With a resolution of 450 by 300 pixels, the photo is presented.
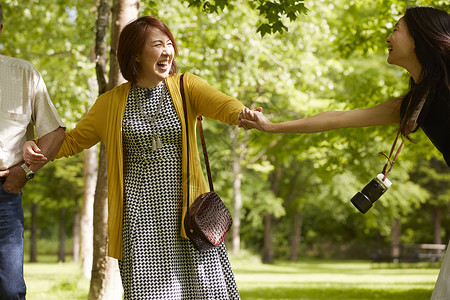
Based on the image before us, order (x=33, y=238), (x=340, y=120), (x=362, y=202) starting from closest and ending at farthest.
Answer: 1. (x=362, y=202)
2. (x=340, y=120)
3. (x=33, y=238)

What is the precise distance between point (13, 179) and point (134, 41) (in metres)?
1.06

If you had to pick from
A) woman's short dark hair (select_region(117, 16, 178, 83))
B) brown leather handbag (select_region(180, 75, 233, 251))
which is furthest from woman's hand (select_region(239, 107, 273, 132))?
woman's short dark hair (select_region(117, 16, 178, 83))

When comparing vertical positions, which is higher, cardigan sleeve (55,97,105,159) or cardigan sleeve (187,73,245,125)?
cardigan sleeve (187,73,245,125)

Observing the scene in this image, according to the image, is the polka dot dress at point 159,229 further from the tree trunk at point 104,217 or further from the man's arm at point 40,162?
the tree trunk at point 104,217

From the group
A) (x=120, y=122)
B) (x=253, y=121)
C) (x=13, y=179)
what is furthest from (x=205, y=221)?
(x=13, y=179)

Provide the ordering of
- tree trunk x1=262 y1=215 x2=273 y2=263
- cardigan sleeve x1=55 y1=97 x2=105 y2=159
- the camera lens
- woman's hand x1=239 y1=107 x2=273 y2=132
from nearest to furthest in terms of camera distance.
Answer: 1. the camera lens
2. woman's hand x1=239 y1=107 x2=273 y2=132
3. cardigan sleeve x1=55 y1=97 x2=105 y2=159
4. tree trunk x1=262 y1=215 x2=273 y2=263

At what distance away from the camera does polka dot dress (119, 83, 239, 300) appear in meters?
3.79

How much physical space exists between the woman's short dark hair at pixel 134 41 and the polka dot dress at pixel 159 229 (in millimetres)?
326

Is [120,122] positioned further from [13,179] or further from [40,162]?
[13,179]

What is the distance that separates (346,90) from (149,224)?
26.1 meters

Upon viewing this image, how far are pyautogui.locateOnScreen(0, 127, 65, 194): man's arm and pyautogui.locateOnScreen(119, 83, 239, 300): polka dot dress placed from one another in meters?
0.44

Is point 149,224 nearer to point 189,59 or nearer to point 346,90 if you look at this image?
point 189,59

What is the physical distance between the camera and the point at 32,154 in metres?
3.75

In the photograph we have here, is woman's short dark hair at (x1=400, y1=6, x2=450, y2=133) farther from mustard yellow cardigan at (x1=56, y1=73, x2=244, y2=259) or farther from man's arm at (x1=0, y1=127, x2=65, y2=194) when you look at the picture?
man's arm at (x1=0, y1=127, x2=65, y2=194)
